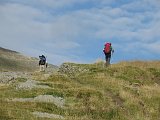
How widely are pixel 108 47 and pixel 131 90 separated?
1185cm

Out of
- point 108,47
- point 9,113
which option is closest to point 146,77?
point 108,47

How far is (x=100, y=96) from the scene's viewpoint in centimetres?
3597

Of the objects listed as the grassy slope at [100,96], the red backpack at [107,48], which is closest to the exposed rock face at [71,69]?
the grassy slope at [100,96]

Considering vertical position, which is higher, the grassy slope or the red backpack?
the red backpack

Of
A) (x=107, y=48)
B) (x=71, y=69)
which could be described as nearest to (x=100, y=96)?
(x=107, y=48)

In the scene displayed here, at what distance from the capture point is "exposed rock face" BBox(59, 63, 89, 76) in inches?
2146

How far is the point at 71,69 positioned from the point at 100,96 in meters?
20.2

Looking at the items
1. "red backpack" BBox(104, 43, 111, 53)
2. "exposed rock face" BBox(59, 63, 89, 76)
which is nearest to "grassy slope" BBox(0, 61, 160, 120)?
"red backpack" BBox(104, 43, 111, 53)

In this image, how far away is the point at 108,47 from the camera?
5169 cm

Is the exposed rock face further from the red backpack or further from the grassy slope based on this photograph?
the red backpack

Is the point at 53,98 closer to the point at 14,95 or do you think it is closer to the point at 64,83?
the point at 14,95

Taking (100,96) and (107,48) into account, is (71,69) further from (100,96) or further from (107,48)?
(100,96)

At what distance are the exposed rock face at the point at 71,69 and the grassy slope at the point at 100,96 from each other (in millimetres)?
2293

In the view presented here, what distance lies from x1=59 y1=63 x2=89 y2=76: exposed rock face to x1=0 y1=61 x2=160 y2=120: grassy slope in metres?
2.29
